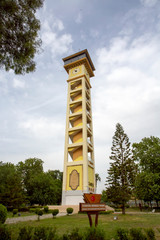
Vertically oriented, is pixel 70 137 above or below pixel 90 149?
above

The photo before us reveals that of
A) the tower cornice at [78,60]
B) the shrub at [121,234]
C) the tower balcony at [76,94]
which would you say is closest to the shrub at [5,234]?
the shrub at [121,234]

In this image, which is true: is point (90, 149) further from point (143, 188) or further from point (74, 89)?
point (74, 89)

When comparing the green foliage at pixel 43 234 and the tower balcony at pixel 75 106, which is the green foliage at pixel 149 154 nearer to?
the tower balcony at pixel 75 106

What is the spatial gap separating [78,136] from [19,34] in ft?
74.1

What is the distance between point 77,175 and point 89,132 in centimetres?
837

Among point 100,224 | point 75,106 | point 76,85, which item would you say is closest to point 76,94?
point 76,85

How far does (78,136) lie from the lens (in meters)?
30.0

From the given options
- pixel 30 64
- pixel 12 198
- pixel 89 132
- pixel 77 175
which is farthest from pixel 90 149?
pixel 30 64

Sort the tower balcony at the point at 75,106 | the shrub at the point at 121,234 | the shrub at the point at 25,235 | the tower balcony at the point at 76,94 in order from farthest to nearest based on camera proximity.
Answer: the tower balcony at the point at 76,94, the tower balcony at the point at 75,106, the shrub at the point at 121,234, the shrub at the point at 25,235

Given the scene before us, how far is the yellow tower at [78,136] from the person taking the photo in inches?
984

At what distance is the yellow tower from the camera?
24984mm

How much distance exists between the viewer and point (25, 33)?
9.20 meters

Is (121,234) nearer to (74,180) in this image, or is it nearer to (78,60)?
(74,180)

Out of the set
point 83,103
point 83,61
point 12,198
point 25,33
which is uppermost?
point 83,61
